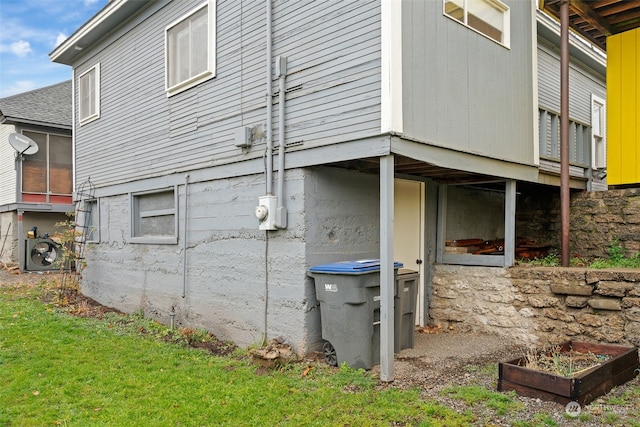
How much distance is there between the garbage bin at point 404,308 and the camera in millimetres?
5742

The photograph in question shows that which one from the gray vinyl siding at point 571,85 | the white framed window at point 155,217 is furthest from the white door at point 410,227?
the white framed window at point 155,217

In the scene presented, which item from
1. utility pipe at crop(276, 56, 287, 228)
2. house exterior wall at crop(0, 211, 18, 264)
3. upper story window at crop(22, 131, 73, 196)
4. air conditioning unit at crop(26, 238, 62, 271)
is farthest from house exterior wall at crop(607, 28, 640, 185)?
house exterior wall at crop(0, 211, 18, 264)

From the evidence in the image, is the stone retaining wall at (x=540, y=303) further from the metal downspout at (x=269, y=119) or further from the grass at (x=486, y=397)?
the metal downspout at (x=269, y=119)

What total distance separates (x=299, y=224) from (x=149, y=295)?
404 centimetres

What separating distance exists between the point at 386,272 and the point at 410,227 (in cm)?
220

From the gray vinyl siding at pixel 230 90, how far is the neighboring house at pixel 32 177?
20.3ft

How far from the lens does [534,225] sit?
29.8 ft

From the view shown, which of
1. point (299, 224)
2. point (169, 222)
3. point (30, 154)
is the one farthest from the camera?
point (30, 154)

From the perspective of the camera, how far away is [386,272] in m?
5.09

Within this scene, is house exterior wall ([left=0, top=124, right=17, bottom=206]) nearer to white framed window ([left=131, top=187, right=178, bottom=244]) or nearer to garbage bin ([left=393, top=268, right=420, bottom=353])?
white framed window ([left=131, top=187, right=178, bottom=244])

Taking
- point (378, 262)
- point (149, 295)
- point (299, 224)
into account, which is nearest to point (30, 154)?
point (149, 295)

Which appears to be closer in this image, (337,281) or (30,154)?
(337,281)

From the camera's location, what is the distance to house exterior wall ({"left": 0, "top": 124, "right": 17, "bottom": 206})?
16.0m

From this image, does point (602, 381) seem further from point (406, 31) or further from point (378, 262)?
point (406, 31)
